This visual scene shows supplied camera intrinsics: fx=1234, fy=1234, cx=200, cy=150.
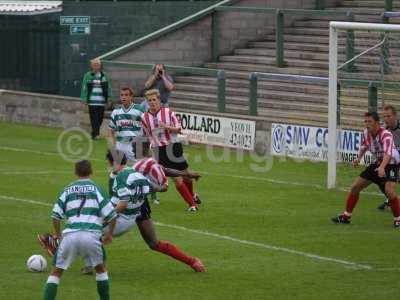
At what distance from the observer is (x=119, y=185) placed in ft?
45.5

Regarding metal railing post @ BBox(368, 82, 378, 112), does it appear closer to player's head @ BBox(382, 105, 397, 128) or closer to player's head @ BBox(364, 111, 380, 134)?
player's head @ BBox(382, 105, 397, 128)

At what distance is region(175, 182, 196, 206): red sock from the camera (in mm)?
19516

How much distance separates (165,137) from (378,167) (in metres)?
3.55

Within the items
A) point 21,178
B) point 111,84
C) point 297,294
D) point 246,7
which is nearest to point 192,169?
point 21,178

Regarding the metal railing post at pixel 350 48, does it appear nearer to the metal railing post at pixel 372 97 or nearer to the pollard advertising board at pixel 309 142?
the metal railing post at pixel 372 97

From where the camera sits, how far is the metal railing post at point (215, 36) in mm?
34906

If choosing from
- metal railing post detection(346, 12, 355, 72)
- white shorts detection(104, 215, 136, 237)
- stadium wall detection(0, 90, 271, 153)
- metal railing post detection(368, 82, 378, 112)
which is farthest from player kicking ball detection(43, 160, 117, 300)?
stadium wall detection(0, 90, 271, 153)

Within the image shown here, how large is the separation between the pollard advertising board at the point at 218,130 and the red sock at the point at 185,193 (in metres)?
8.24

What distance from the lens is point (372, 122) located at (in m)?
18.4

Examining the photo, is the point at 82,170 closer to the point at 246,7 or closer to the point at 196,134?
the point at 196,134

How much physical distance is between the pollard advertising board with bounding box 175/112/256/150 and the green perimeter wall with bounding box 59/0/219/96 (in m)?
6.68

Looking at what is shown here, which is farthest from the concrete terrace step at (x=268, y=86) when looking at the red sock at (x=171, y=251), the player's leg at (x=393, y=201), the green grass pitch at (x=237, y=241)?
the red sock at (x=171, y=251)

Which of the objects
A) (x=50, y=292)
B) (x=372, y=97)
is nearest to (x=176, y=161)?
(x=372, y=97)

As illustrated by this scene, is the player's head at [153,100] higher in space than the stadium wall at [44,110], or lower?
higher
